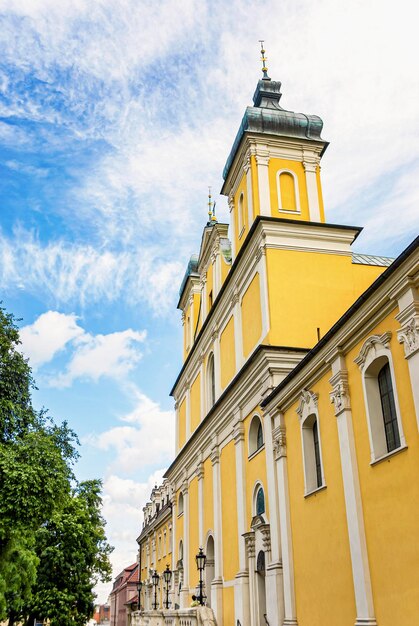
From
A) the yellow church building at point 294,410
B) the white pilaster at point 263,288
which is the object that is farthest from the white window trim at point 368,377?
the white pilaster at point 263,288

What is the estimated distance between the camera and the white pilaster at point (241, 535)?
18.5m

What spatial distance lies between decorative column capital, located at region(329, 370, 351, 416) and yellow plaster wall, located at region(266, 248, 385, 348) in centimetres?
553

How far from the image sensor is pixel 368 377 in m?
12.2

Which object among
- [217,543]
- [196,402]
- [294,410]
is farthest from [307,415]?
[196,402]

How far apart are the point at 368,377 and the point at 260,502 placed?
7.61 metres

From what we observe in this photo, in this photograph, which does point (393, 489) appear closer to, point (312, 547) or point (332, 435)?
point (332, 435)

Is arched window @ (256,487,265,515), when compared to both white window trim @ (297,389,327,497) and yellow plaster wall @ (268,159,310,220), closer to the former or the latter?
white window trim @ (297,389,327,497)

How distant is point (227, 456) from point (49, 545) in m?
18.2

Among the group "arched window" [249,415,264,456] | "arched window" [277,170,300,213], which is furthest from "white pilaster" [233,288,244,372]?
"arched window" [277,170,300,213]

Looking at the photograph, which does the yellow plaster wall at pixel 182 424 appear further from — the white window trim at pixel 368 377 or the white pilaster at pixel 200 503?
the white window trim at pixel 368 377

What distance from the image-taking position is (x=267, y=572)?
16.3 m

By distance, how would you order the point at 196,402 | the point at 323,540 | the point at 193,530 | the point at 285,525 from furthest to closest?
the point at 196,402 < the point at 193,530 < the point at 285,525 < the point at 323,540

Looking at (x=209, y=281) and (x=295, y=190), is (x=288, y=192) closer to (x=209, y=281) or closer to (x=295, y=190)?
(x=295, y=190)

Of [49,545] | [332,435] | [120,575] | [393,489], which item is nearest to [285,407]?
[332,435]
